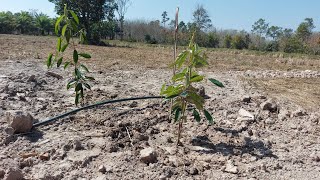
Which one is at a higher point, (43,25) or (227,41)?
(43,25)

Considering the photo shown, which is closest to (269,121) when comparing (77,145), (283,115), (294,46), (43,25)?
(283,115)

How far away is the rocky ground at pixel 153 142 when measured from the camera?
7.86 feet

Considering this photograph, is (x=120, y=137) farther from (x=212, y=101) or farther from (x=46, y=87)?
(x=46, y=87)

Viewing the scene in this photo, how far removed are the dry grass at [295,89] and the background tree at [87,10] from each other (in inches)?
490

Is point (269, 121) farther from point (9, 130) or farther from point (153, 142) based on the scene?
point (9, 130)

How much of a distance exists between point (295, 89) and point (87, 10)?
1378 centimetres

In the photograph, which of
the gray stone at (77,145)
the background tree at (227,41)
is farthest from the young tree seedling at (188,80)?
the background tree at (227,41)

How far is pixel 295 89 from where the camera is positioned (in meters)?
5.33

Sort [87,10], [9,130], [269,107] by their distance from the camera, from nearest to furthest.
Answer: [9,130], [269,107], [87,10]

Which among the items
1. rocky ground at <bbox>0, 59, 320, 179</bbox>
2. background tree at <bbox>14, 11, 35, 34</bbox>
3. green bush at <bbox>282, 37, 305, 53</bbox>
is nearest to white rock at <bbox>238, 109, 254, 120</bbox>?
rocky ground at <bbox>0, 59, 320, 179</bbox>

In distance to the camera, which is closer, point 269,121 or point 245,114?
point 269,121

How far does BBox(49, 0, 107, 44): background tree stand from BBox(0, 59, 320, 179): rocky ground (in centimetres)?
1308

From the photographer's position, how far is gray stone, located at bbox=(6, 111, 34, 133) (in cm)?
280

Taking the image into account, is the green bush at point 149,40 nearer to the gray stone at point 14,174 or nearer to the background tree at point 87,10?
the background tree at point 87,10
